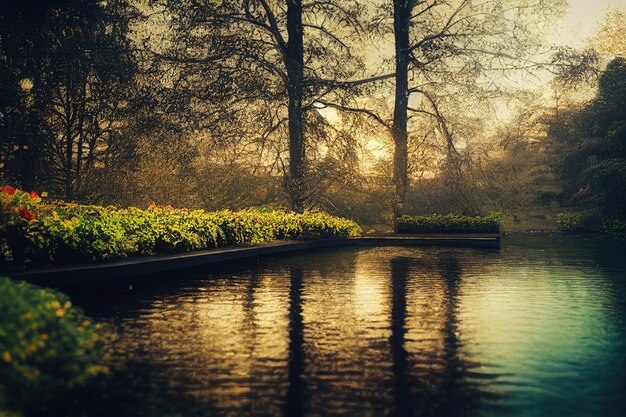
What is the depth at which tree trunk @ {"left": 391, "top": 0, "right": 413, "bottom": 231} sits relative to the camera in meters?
36.1

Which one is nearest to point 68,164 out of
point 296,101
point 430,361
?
point 296,101

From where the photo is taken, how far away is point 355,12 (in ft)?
113

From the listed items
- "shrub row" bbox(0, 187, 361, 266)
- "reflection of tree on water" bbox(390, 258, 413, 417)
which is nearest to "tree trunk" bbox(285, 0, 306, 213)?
"shrub row" bbox(0, 187, 361, 266)

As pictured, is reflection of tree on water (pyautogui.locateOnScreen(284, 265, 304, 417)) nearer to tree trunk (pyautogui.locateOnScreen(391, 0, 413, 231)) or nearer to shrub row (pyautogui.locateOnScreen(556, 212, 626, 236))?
tree trunk (pyautogui.locateOnScreen(391, 0, 413, 231))

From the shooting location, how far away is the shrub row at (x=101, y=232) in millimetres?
13438

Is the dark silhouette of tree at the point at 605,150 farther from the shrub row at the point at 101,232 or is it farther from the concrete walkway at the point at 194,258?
the shrub row at the point at 101,232

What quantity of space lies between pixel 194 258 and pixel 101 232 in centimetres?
317

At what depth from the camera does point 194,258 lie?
1789 centimetres

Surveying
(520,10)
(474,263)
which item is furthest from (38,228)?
(520,10)

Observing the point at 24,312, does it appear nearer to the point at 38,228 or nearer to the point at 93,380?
the point at 93,380

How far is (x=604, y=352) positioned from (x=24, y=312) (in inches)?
218

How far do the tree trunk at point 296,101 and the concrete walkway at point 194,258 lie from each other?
422cm

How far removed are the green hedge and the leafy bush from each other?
87.3 ft

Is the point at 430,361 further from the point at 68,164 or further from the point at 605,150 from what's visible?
the point at 605,150
